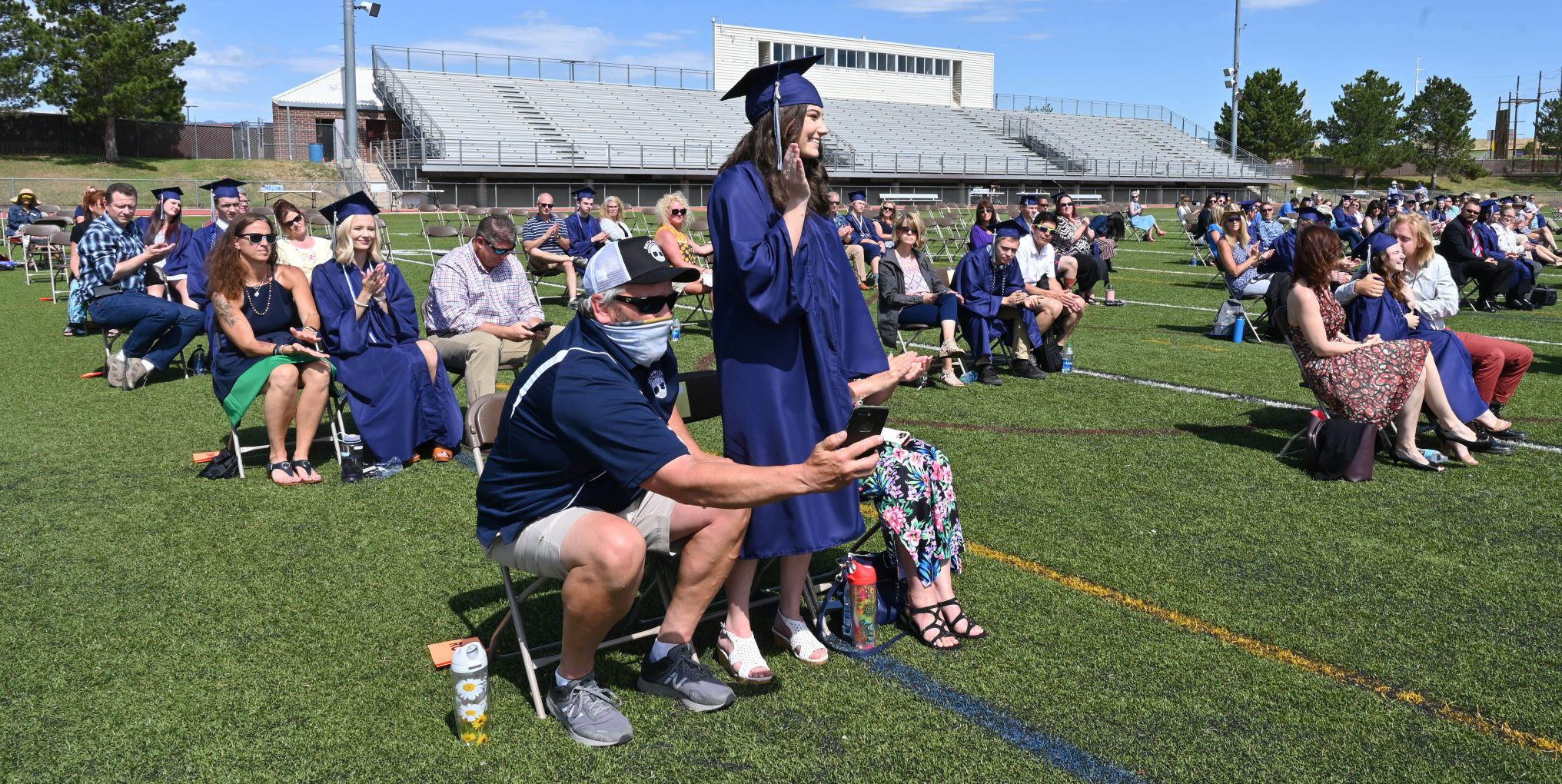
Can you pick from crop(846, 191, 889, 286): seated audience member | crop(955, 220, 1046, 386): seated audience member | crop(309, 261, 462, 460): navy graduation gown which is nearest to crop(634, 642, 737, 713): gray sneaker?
crop(309, 261, 462, 460): navy graduation gown

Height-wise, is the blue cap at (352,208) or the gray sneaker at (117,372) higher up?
the blue cap at (352,208)

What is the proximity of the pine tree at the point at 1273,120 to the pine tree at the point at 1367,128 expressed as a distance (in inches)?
105

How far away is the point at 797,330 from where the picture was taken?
3.61 m

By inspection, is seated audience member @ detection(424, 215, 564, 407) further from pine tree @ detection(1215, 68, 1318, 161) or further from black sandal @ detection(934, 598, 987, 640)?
pine tree @ detection(1215, 68, 1318, 161)

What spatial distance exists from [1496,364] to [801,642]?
540 cm

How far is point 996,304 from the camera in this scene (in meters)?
9.54

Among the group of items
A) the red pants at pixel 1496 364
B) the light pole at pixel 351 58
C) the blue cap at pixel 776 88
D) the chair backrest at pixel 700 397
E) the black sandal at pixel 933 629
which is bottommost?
the black sandal at pixel 933 629

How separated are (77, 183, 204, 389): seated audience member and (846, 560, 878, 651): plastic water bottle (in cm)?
724

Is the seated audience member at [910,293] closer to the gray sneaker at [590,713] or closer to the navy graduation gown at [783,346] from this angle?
the navy graduation gown at [783,346]

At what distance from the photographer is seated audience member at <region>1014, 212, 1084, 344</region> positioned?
31.3 ft

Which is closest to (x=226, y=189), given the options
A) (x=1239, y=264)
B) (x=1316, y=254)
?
(x=1316, y=254)

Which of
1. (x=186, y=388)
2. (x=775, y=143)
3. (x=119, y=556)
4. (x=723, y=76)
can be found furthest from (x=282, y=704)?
(x=723, y=76)

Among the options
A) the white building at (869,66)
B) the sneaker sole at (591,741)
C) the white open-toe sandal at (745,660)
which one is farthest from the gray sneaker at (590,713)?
the white building at (869,66)

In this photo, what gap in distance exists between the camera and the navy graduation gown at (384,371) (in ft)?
21.4
